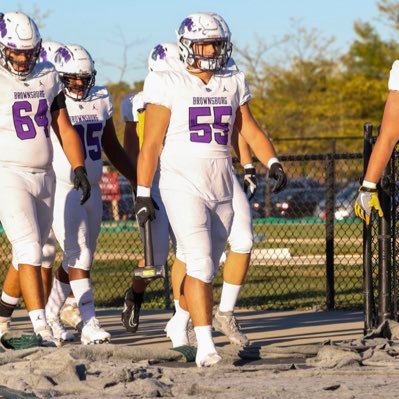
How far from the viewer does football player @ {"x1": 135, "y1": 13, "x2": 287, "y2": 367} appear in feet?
26.2

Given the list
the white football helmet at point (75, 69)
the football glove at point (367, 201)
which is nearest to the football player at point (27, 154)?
the white football helmet at point (75, 69)

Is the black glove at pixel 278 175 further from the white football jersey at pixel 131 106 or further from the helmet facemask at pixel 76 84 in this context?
the helmet facemask at pixel 76 84

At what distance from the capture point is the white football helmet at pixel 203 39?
8156 millimetres

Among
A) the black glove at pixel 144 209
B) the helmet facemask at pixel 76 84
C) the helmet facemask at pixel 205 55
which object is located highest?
the helmet facemask at pixel 205 55

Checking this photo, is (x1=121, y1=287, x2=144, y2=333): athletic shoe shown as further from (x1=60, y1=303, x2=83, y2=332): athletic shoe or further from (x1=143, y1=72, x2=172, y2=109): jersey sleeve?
(x1=143, y1=72, x2=172, y2=109): jersey sleeve

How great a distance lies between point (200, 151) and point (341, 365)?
159 cm

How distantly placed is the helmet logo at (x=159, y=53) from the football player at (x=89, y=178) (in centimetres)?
46

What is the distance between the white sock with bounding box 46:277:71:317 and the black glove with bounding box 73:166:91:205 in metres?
1.36

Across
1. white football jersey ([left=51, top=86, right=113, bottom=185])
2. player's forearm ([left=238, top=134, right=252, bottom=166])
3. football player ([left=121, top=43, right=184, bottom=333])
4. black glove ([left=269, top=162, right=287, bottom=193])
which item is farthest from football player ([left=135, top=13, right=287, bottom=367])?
white football jersey ([left=51, top=86, right=113, bottom=185])

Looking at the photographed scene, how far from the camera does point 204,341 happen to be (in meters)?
7.85

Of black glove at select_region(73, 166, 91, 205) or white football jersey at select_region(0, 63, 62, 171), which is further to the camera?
black glove at select_region(73, 166, 91, 205)

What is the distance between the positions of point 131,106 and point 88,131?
50 cm

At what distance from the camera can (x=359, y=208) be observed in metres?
8.17

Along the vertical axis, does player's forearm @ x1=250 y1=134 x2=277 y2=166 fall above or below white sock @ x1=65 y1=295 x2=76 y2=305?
above
